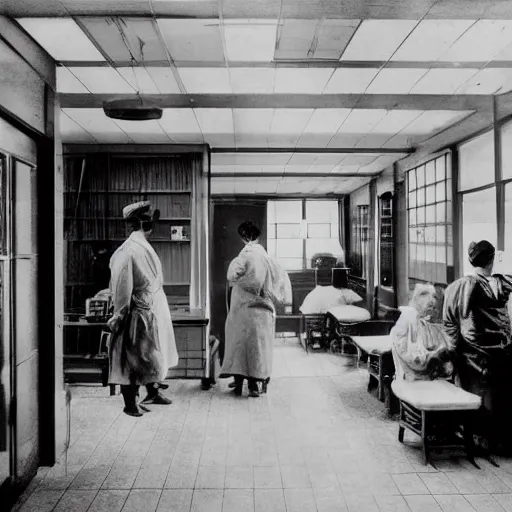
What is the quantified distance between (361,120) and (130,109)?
7.52ft

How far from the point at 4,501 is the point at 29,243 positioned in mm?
1330

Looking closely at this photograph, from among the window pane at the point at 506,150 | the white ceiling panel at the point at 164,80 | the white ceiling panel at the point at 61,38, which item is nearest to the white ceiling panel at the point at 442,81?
the window pane at the point at 506,150

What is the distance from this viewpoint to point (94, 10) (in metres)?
2.40

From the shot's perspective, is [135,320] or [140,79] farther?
[135,320]

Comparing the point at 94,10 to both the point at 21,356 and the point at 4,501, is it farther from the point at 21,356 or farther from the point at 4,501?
the point at 4,501

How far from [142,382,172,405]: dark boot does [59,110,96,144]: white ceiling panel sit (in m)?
2.43

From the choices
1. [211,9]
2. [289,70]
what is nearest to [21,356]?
[211,9]

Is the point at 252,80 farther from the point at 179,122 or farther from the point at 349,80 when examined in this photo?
the point at 179,122

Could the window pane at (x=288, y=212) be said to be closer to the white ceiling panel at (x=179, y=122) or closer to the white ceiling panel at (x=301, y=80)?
the white ceiling panel at (x=179, y=122)

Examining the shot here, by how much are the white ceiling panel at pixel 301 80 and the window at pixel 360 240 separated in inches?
208

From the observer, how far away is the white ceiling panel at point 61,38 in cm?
259

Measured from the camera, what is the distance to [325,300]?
7.07 m

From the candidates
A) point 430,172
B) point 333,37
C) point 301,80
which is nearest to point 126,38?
point 333,37

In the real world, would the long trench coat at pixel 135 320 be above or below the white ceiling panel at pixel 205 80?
below
